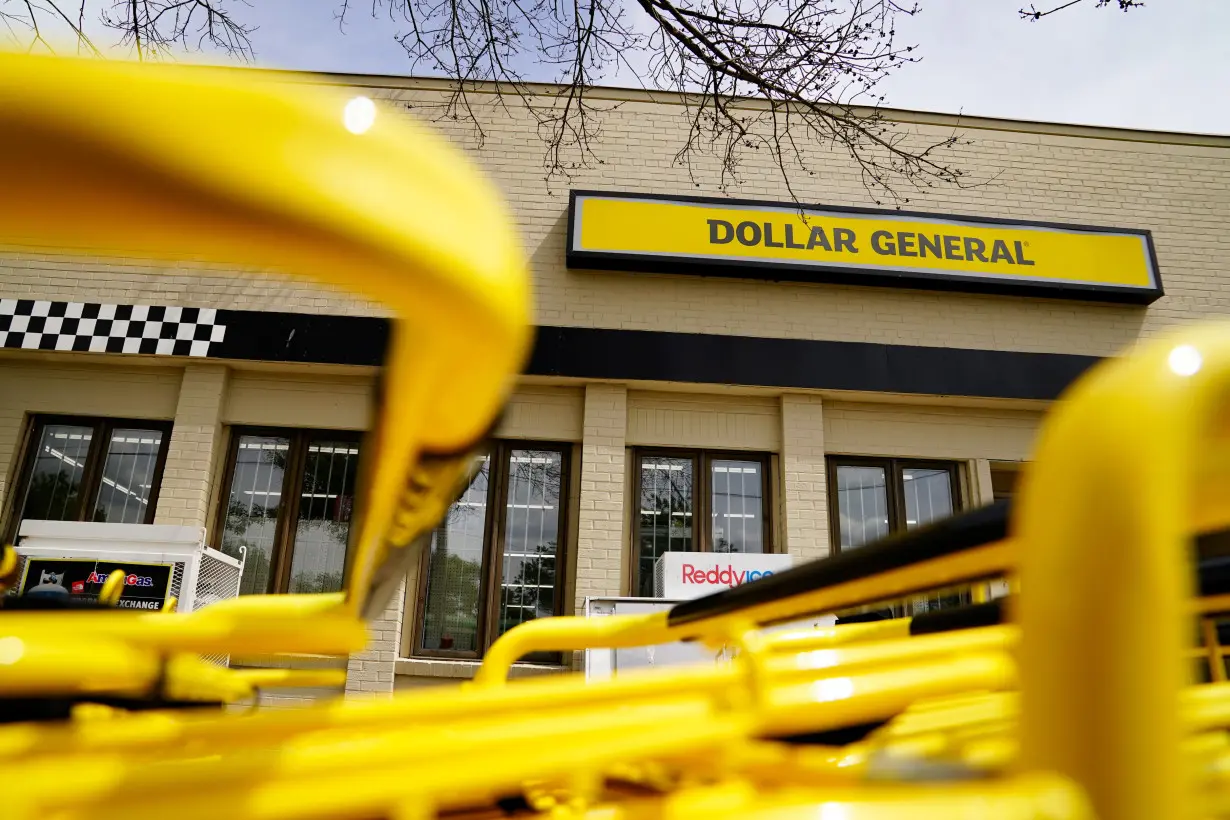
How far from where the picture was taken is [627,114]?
25.7ft

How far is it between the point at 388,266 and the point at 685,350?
681 centimetres

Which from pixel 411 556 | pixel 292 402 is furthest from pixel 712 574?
pixel 411 556

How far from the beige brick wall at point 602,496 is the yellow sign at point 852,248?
54.2 inches

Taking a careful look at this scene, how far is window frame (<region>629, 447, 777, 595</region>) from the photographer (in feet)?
22.6

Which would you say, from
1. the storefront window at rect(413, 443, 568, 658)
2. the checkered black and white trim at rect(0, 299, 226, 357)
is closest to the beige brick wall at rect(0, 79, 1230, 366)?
the checkered black and white trim at rect(0, 299, 226, 357)

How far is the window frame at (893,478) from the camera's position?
7020mm

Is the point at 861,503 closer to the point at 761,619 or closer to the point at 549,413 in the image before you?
the point at 549,413

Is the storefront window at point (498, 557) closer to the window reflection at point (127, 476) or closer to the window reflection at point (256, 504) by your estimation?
the window reflection at point (256, 504)

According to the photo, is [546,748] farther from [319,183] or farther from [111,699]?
[111,699]

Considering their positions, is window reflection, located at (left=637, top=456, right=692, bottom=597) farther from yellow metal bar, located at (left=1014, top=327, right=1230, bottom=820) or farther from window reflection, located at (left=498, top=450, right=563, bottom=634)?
yellow metal bar, located at (left=1014, top=327, right=1230, bottom=820)

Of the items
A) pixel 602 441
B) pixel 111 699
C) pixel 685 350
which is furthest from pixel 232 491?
pixel 111 699

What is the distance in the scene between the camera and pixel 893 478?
7.15 metres

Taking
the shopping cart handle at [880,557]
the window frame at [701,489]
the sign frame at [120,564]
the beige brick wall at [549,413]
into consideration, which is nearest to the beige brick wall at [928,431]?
the window frame at [701,489]

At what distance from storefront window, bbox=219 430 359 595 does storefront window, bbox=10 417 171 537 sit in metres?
0.71
